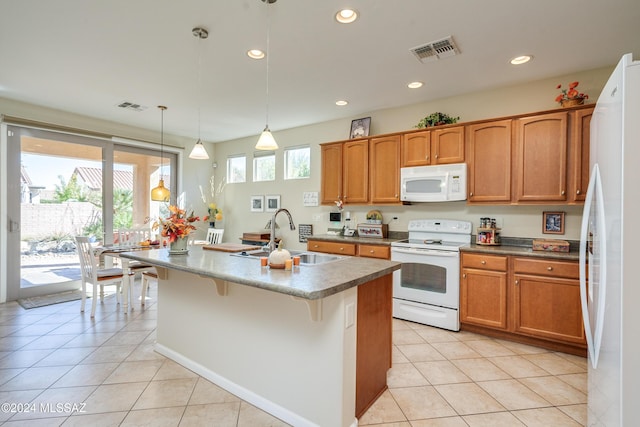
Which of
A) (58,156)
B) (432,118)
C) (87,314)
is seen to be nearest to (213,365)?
(87,314)

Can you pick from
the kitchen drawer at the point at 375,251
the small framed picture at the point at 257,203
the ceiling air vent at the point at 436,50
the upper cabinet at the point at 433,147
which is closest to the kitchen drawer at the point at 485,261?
the kitchen drawer at the point at 375,251

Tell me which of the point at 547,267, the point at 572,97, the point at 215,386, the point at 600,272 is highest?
the point at 572,97

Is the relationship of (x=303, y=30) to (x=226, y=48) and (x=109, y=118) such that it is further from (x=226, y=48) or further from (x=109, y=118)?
(x=109, y=118)

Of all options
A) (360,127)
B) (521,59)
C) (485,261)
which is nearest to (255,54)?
(360,127)

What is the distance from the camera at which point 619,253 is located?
1161 millimetres

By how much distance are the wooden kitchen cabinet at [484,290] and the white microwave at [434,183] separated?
71cm

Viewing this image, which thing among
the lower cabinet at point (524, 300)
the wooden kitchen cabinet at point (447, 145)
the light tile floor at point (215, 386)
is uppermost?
the wooden kitchen cabinet at point (447, 145)

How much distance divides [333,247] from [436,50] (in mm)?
2528

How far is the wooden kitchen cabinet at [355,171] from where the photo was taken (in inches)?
164

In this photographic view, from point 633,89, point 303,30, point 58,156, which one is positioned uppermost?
point 303,30

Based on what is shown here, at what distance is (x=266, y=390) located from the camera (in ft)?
6.54

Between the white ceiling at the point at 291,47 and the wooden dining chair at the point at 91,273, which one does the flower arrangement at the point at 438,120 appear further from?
the wooden dining chair at the point at 91,273

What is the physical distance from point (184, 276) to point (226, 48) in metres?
1.97

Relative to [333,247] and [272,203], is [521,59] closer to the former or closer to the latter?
[333,247]
